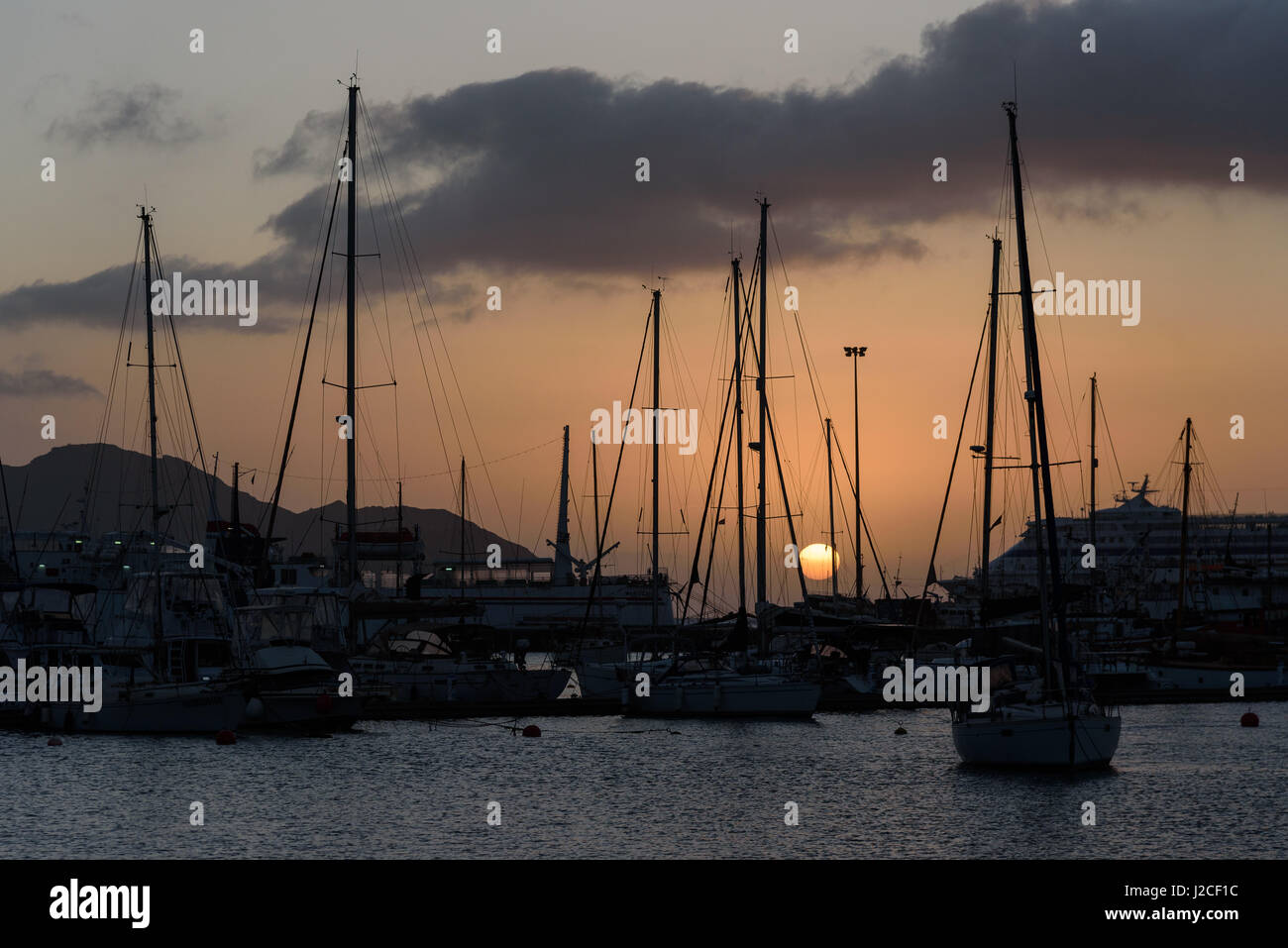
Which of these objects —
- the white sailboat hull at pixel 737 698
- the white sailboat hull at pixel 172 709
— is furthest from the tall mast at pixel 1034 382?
the white sailboat hull at pixel 172 709

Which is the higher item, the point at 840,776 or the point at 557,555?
the point at 557,555

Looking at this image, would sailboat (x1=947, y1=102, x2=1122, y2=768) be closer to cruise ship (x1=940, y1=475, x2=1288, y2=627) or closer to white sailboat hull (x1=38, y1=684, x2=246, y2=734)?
white sailboat hull (x1=38, y1=684, x2=246, y2=734)

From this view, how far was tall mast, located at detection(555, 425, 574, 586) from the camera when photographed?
13521cm

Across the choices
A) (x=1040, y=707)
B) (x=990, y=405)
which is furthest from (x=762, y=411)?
(x=1040, y=707)

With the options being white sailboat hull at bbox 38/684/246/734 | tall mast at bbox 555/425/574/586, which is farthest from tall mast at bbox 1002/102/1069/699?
tall mast at bbox 555/425/574/586

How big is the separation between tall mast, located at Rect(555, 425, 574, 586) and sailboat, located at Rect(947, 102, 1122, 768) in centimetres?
8820

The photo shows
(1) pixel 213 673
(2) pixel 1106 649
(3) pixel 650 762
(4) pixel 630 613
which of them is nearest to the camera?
(3) pixel 650 762

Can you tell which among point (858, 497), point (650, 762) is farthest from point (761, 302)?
point (858, 497)

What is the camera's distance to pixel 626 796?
120 ft

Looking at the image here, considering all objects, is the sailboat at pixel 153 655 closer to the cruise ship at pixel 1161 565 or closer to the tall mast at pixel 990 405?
the tall mast at pixel 990 405

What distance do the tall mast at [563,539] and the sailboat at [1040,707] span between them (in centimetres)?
8820
